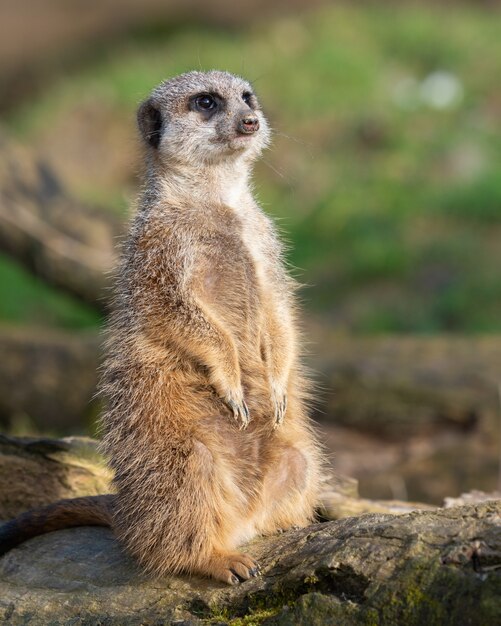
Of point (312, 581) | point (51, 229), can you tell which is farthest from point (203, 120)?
point (51, 229)

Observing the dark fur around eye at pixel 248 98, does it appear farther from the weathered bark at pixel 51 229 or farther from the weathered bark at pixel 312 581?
the weathered bark at pixel 51 229

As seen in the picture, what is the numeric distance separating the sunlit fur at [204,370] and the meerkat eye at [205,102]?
0.13 feet

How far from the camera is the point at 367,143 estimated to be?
1350 cm

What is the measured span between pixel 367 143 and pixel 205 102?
9.14m

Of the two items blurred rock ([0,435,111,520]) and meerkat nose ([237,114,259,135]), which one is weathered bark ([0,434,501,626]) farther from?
meerkat nose ([237,114,259,135])

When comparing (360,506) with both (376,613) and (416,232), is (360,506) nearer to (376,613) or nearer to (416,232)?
(376,613)

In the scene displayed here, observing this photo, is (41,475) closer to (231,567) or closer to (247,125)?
(231,567)

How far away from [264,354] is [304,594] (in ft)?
4.43

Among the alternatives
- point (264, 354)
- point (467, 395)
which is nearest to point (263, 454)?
point (264, 354)

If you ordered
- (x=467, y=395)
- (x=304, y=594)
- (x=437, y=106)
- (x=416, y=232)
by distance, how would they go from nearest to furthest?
(x=304, y=594)
(x=467, y=395)
(x=416, y=232)
(x=437, y=106)

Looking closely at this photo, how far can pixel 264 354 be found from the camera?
4.21m

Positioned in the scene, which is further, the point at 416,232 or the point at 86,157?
the point at 86,157

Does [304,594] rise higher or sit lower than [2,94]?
lower

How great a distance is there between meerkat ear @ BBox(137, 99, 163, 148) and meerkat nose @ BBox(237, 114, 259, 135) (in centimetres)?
38
